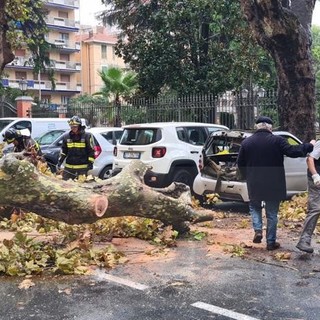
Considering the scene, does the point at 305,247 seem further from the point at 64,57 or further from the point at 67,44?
the point at 64,57

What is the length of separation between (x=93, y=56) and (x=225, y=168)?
62771mm

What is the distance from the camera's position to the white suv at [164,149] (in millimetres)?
10414

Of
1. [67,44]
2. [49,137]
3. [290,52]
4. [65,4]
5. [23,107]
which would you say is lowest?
[49,137]

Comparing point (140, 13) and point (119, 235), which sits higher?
point (140, 13)

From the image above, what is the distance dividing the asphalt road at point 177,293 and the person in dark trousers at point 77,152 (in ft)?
11.5

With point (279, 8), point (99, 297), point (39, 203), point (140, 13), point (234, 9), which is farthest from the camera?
point (140, 13)

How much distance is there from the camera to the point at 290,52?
11719 millimetres

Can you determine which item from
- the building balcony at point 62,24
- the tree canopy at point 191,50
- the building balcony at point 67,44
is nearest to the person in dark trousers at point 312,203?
the tree canopy at point 191,50

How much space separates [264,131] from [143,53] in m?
17.5

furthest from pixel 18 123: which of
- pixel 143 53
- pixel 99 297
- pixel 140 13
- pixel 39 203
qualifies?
pixel 99 297

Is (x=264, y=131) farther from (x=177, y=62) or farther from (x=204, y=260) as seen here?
(x=177, y=62)

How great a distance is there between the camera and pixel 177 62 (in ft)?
76.4

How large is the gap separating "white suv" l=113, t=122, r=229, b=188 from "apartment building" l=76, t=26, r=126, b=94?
57893 mm

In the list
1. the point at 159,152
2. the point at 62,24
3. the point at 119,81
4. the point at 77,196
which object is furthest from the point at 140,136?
the point at 62,24
